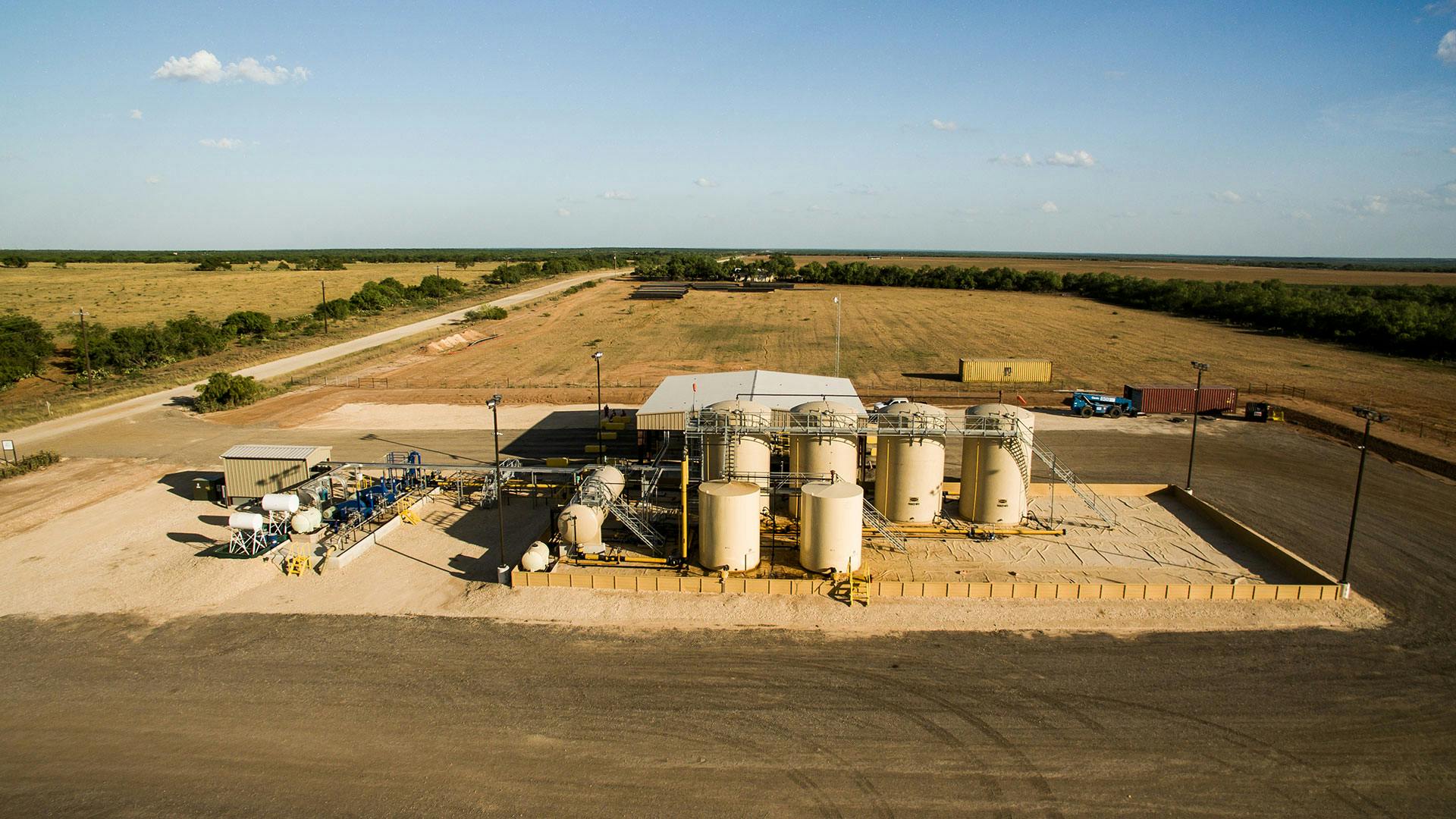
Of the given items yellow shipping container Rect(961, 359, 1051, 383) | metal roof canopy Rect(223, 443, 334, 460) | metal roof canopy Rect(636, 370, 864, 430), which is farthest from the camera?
yellow shipping container Rect(961, 359, 1051, 383)

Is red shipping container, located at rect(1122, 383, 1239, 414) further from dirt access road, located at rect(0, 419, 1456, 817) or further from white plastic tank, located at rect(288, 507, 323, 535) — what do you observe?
white plastic tank, located at rect(288, 507, 323, 535)

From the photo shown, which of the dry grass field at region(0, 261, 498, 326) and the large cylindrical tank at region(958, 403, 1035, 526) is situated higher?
the dry grass field at region(0, 261, 498, 326)

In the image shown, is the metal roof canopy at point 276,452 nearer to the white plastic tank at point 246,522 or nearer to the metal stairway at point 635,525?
the white plastic tank at point 246,522

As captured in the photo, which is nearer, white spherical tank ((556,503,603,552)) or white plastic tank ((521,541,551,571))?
white plastic tank ((521,541,551,571))

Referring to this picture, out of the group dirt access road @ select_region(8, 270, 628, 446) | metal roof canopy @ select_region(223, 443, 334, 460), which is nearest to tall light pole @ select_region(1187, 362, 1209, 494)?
metal roof canopy @ select_region(223, 443, 334, 460)

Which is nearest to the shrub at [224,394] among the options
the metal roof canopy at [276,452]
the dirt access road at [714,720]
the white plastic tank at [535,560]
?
the metal roof canopy at [276,452]

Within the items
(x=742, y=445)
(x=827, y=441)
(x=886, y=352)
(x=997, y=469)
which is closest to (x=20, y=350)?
(x=742, y=445)
